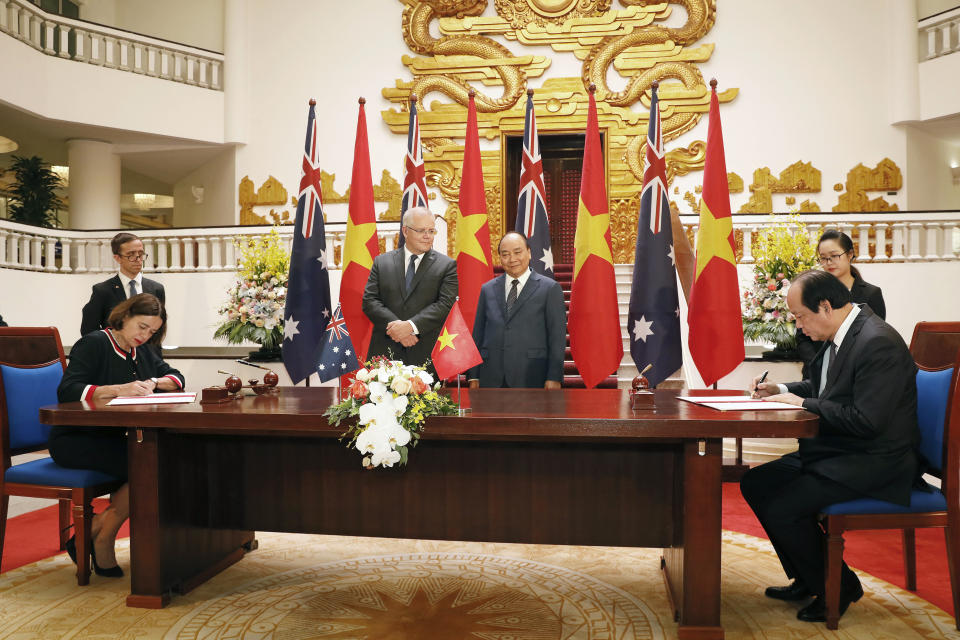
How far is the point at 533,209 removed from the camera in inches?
231

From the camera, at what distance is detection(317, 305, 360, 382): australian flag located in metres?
6.15

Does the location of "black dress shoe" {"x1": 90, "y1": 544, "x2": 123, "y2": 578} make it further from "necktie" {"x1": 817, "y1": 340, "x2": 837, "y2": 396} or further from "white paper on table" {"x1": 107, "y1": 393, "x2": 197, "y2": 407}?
"necktie" {"x1": 817, "y1": 340, "x2": 837, "y2": 396}

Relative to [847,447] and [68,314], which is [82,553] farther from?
[68,314]

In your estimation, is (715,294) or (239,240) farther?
(239,240)

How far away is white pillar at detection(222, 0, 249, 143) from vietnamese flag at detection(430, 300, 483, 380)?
9084mm

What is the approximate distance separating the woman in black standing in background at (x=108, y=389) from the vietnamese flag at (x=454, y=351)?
1.32 m

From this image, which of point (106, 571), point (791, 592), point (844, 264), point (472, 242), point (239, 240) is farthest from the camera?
point (239, 240)

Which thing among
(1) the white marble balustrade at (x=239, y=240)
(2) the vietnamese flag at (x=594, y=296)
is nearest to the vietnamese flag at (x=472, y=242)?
(2) the vietnamese flag at (x=594, y=296)

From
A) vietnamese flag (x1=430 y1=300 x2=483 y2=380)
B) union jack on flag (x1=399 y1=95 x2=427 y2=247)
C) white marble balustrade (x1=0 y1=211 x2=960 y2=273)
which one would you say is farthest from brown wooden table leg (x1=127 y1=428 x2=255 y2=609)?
white marble balustrade (x1=0 y1=211 x2=960 y2=273)

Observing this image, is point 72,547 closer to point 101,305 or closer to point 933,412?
point 101,305

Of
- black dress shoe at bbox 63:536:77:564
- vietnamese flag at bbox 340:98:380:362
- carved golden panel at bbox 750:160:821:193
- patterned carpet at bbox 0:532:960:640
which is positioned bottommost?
patterned carpet at bbox 0:532:960:640

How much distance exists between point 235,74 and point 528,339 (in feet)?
28.2

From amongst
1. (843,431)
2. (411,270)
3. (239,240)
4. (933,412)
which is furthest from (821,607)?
(239,240)

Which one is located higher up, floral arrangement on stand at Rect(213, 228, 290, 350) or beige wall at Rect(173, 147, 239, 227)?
beige wall at Rect(173, 147, 239, 227)
